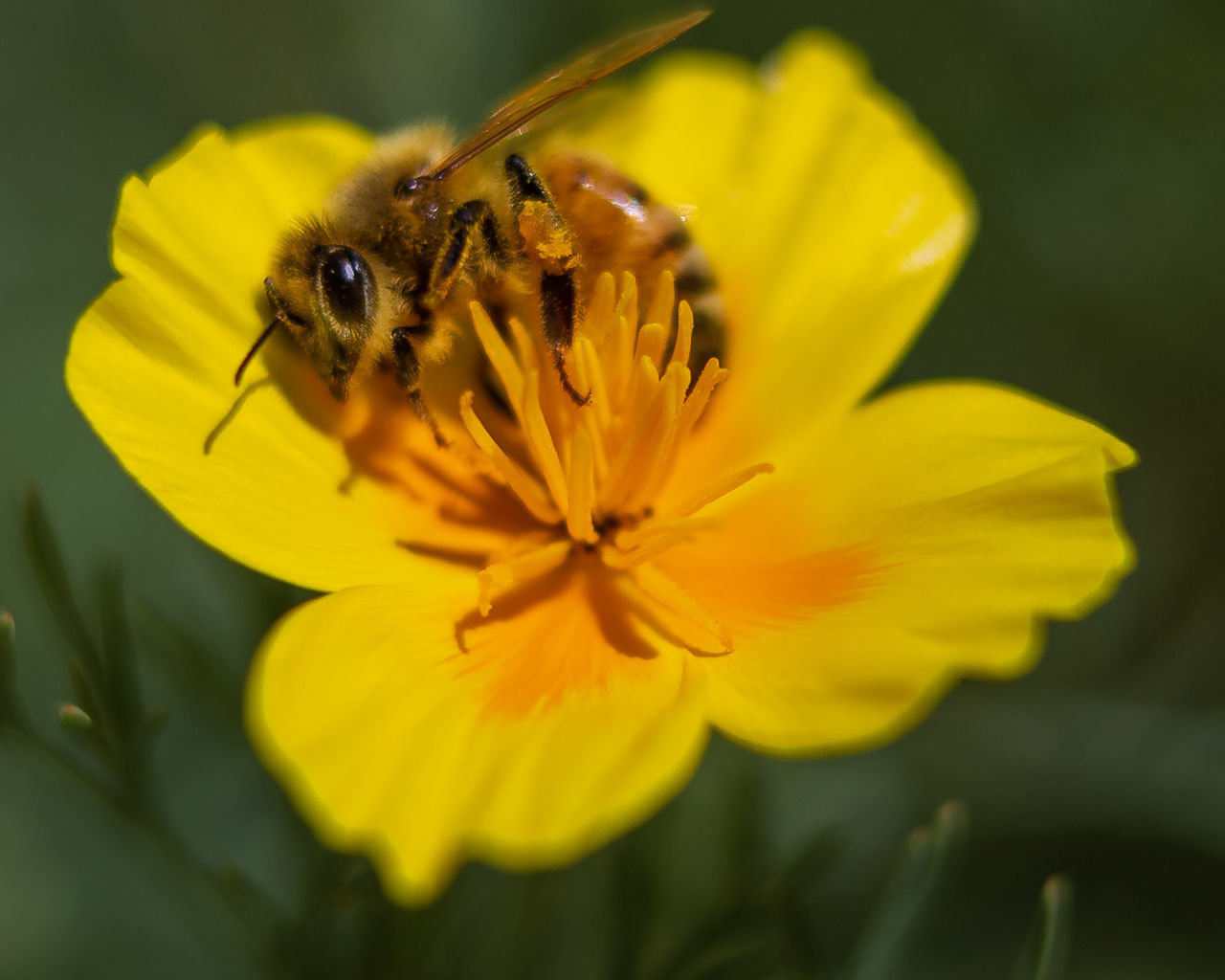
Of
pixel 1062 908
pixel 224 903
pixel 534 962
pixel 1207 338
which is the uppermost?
pixel 224 903

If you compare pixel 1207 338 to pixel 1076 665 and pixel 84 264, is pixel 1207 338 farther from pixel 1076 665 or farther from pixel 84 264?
pixel 84 264

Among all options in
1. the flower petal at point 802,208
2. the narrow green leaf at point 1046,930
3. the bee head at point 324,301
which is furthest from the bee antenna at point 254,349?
the narrow green leaf at point 1046,930

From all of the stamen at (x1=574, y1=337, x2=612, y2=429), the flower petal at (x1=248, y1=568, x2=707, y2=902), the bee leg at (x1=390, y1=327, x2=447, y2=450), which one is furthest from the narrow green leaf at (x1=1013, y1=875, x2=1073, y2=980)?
the bee leg at (x1=390, y1=327, x2=447, y2=450)

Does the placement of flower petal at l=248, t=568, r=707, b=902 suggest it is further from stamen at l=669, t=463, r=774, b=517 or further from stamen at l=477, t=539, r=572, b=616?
stamen at l=669, t=463, r=774, b=517

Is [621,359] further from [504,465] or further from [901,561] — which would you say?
[901,561]

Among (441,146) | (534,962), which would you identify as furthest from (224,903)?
(441,146)

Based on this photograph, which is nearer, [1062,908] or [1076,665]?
[1062,908]

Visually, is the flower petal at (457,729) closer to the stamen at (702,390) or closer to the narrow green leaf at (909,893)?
the stamen at (702,390)
